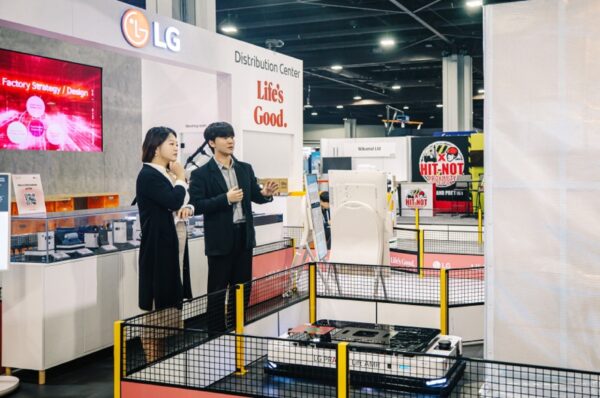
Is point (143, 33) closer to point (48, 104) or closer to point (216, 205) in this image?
point (216, 205)

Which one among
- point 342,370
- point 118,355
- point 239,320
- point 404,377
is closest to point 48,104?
point 239,320

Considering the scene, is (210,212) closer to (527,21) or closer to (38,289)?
(38,289)

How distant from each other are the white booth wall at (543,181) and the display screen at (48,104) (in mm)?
6572

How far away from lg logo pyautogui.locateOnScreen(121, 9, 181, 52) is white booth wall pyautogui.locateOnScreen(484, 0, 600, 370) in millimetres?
3872

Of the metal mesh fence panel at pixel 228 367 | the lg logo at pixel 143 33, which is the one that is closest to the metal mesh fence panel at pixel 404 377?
the metal mesh fence panel at pixel 228 367

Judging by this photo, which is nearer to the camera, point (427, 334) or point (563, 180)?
point (563, 180)

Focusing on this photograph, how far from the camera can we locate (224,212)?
4.28m

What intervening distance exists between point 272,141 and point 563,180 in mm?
6346

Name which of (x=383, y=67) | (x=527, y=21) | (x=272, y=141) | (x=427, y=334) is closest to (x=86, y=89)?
(x=272, y=141)

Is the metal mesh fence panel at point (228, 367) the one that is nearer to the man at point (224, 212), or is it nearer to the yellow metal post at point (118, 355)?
the yellow metal post at point (118, 355)

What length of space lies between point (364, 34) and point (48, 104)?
8.53 meters

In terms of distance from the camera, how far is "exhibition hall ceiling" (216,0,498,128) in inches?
499

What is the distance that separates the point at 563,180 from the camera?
296 cm

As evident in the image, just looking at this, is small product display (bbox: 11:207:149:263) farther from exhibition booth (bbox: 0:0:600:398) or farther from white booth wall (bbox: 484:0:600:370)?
white booth wall (bbox: 484:0:600:370)
